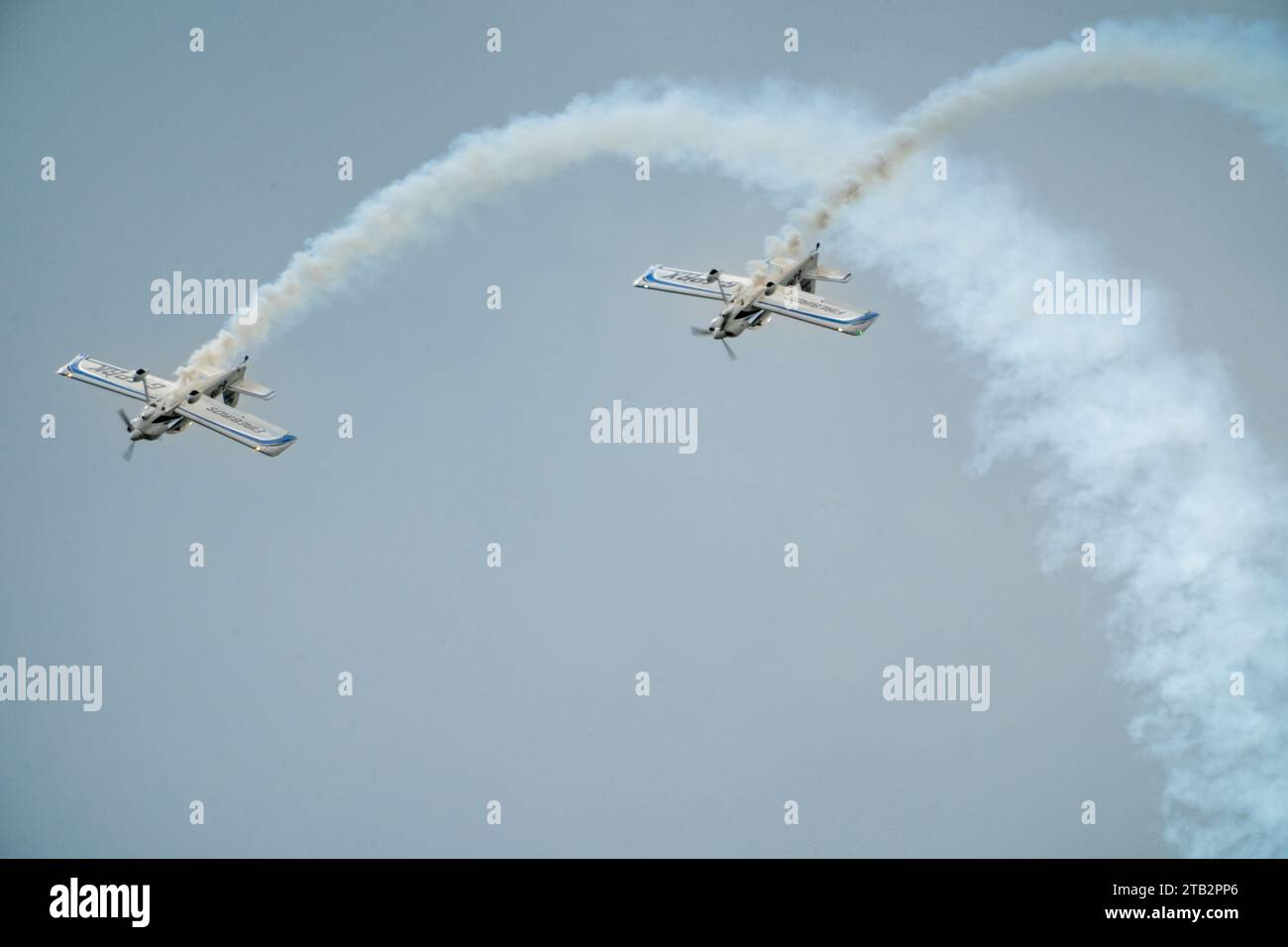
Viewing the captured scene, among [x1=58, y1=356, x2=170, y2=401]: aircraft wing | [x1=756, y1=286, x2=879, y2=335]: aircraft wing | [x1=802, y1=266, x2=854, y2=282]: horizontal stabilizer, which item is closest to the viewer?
[x1=756, y1=286, x2=879, y2=335]: aircraft wing

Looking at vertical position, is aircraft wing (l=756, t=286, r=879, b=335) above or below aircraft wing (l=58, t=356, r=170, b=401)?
above

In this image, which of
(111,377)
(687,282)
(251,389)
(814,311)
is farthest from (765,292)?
(111,377)

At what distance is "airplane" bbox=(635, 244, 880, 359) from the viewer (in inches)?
2682

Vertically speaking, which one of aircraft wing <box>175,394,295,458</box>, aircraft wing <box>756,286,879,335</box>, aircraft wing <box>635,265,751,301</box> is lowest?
aircraft wing <box>175,394,295,458</box>

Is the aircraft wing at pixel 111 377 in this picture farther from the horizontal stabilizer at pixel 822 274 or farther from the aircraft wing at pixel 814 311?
the horizontal stabilizer at pixel 822 274

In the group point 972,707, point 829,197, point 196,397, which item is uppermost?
point 829,197

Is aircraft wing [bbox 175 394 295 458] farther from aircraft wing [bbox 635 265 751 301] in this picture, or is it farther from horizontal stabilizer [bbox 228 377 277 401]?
aircraft wing [bbox 635 265 751 301]

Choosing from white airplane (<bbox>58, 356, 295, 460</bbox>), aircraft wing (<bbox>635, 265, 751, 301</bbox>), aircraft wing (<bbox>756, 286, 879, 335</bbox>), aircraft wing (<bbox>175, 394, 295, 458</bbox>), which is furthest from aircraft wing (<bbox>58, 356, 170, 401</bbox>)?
aircraft wing (<bbox>756, 286, 879, 335</bbox>)

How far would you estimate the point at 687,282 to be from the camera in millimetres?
70000
